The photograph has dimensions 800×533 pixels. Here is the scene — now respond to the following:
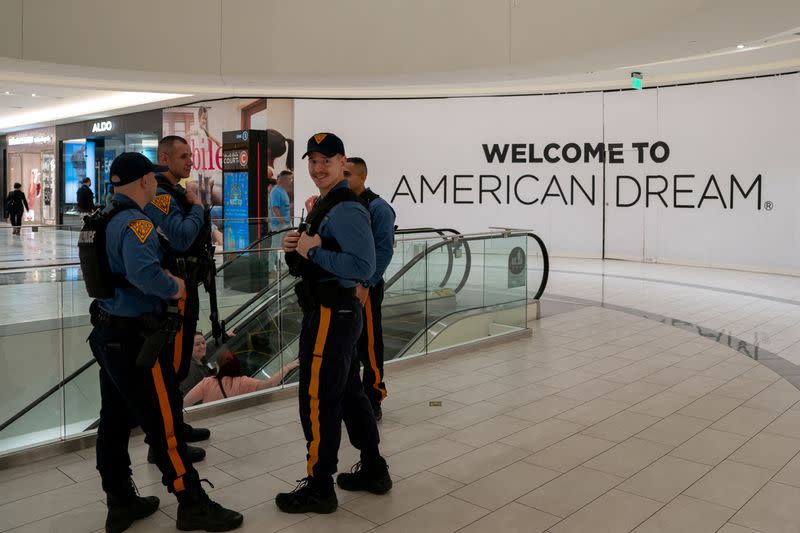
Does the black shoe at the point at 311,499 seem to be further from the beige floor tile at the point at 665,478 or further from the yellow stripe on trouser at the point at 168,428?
the beige floor tile at the point at 665,478

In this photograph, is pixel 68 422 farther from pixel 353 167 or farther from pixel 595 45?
pixel 595 45

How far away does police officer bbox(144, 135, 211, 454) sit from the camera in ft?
11.6

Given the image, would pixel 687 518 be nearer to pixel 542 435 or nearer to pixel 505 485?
pixel 505 485

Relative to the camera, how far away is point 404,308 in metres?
6.55

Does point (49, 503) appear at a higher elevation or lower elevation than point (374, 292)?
lower

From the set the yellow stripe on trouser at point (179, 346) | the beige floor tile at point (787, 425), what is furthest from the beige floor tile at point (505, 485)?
the beige floor tile at point (787, 425)

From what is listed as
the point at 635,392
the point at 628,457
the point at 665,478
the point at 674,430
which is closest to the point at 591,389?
the point at 635,392

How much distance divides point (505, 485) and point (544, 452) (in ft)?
1.80

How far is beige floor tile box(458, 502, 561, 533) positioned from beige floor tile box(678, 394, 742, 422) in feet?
6.50

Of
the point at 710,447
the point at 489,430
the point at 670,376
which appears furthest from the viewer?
the point at 670,376

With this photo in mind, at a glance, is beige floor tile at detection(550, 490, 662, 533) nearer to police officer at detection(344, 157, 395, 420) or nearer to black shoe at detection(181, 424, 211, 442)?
police officer at detection(344, 157, 395, 420)

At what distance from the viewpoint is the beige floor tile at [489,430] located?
13.8 ft

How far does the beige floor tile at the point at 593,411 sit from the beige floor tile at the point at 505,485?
0.89 m

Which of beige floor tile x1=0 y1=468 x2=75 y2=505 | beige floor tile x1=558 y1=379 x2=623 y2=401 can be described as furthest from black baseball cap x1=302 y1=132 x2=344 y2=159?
beige floor tile x1=558 y1=379 x2=623 y2=401
